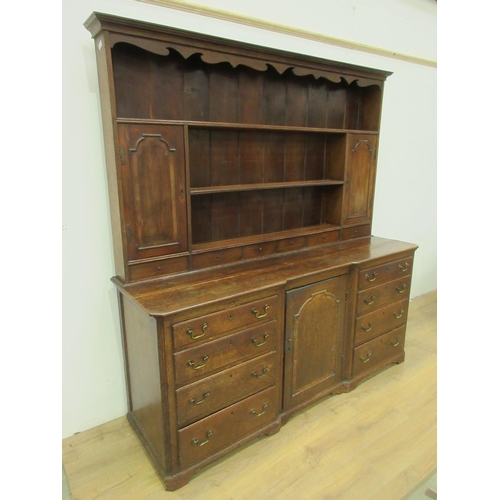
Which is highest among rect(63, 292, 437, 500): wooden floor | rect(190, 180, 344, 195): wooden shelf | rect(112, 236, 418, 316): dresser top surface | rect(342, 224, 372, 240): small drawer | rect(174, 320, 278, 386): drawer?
rect(190, 180, 344, 195): wooden shelf

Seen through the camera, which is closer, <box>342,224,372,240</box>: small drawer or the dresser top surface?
the dresser top surface

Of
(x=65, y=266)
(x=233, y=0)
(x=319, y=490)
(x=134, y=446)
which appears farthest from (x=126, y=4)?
(x=319, y=490)

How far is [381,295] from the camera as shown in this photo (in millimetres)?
2340

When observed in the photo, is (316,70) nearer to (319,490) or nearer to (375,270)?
(375,270)

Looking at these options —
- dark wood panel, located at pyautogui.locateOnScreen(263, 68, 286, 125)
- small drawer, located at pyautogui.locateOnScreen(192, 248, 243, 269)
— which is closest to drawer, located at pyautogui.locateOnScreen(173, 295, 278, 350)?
small drawer, located at pyautogui.locateOnScreen(192, 248, 243, 269)

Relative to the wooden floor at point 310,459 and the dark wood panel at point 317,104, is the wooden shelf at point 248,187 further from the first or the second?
the wooden floor at point 310,459

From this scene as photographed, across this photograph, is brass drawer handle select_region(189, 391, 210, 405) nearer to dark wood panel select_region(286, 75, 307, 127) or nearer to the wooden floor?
the wooden floor

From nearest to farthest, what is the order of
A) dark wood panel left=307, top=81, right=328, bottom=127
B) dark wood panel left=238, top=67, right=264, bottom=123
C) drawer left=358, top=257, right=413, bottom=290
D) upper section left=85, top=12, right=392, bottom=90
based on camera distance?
upper section left=85, top=12, right=392, bottom=90 < dark wood panel left=238, top=67, right=264, bottom=123 < drawer left=358, top=257, right=413, bottom=290 < dark wood panel left=307, top=81, right=328, bottom=127

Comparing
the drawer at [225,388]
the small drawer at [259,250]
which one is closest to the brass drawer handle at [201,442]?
the drawer at [225,388]

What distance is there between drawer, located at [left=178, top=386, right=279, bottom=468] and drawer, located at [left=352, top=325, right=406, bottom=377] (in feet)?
2.24

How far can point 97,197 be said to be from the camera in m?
1.81

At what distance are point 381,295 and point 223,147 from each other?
1357 millimetres

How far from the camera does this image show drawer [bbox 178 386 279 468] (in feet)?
5.37
